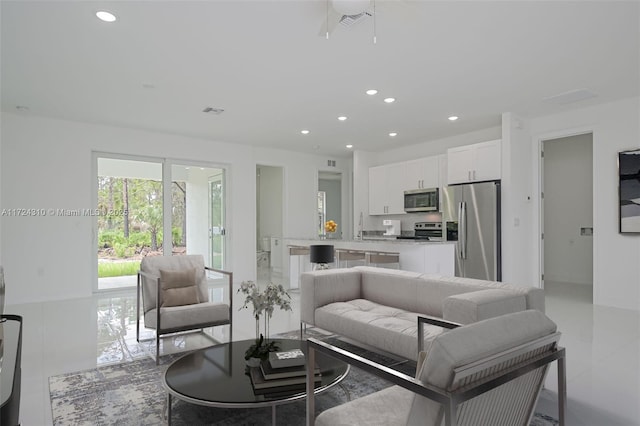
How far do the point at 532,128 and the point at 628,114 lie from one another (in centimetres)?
123

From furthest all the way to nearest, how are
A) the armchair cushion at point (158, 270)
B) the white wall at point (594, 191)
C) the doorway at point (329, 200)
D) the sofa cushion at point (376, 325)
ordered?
the doorway at point (329, 200)
the white wall at point (594, 191)
the armchair cushion at point (158, 270)
the sofa cushion at point (376, 325)

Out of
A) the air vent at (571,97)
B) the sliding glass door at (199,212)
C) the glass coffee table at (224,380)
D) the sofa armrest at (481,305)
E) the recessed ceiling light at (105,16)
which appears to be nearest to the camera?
the glass coffee table at (224,380)

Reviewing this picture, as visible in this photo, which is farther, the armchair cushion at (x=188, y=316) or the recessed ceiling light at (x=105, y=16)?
the armchair cushion at (x=188, y=316)

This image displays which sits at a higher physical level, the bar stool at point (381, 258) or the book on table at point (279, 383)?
the bar stool at point (381, 258)

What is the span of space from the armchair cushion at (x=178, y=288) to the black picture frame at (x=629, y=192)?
18.2 feet

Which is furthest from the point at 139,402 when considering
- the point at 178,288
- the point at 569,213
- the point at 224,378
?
the point at 569,213

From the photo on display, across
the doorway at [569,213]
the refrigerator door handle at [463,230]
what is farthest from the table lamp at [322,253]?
the doorway at [569,213]

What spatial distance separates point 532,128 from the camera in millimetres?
6156

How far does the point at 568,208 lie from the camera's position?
7652 millimetres

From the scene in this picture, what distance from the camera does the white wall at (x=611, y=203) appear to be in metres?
5.18

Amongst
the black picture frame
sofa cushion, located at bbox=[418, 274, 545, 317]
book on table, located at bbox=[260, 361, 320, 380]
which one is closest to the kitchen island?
sofa cushion, located at bbox=[418, 274, 545, 317]

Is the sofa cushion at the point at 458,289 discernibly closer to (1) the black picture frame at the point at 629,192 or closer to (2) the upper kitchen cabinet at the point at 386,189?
(1) the black picture frame at the point at 629,192

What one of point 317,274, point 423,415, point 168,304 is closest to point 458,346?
point 423,415

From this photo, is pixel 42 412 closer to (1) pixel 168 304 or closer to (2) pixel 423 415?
(1) pixel 168 304
